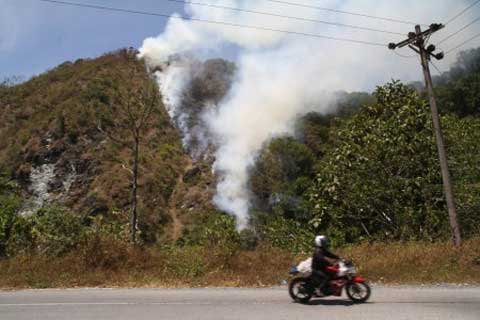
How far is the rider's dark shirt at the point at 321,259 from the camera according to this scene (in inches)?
330

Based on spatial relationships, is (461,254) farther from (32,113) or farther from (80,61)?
(80,61)

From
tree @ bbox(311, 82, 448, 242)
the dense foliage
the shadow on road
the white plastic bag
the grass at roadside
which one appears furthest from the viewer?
tree @ bbox(311, 82, 448, 242)

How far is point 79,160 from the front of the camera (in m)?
42.5

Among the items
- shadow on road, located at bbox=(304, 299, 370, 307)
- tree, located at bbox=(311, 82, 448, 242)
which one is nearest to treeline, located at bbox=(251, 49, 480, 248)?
tree, located at bbox=(311, 82, 448, 242)

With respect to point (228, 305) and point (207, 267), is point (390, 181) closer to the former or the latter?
point (207, 267)

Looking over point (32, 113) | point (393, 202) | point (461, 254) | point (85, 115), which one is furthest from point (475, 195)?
point (32, 113)

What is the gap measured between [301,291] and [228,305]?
1.48 meters

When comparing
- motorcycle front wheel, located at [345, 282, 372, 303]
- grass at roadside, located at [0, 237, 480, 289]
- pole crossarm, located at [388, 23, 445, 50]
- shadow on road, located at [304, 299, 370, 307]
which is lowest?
shadow on road, located at [304, 299, 370, 307]

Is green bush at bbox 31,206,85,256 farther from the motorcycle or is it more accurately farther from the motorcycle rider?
the motorcycle rider

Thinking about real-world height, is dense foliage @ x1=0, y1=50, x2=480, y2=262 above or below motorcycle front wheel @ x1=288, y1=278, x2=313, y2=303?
above

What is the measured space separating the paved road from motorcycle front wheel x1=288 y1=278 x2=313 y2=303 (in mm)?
165

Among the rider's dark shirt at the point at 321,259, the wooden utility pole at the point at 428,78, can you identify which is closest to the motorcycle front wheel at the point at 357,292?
the rider's dark shirt at the point at 321,259

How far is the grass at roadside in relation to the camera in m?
11.6

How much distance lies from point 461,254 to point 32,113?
49.9 meters
